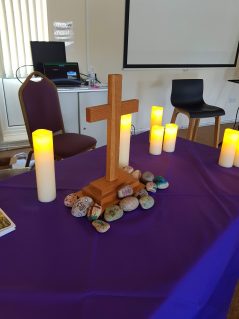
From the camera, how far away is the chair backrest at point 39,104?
170cm

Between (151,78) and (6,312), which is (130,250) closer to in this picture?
(6,312)

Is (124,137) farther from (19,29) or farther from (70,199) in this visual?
(19,29)

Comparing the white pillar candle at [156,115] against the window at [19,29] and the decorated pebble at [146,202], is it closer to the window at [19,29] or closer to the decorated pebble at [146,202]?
the decorated pebble at [146,202]

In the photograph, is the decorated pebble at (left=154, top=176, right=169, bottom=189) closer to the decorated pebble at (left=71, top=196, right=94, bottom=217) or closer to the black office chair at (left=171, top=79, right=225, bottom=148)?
the decorated pebble at (left=71, top=196, right=94, bottom=217)

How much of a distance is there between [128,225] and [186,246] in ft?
0.54

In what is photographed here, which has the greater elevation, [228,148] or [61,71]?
[61,71]

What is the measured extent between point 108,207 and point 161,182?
236 mm

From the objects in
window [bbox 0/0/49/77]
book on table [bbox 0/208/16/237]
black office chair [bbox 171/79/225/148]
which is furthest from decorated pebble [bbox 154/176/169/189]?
window [bbox 0/0/49/77]

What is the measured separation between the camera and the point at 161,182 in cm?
91

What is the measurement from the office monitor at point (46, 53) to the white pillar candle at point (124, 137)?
65.7 inches

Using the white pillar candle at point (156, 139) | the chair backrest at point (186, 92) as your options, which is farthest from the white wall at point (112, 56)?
the white pillar candle at point (156, 139)

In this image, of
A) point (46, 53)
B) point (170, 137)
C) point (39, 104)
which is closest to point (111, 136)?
point (170, 137)

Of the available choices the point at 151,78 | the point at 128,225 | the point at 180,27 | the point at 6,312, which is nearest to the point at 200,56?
the point at 180,27

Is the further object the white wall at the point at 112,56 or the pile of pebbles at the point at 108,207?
the white wall at the point at 112,56
